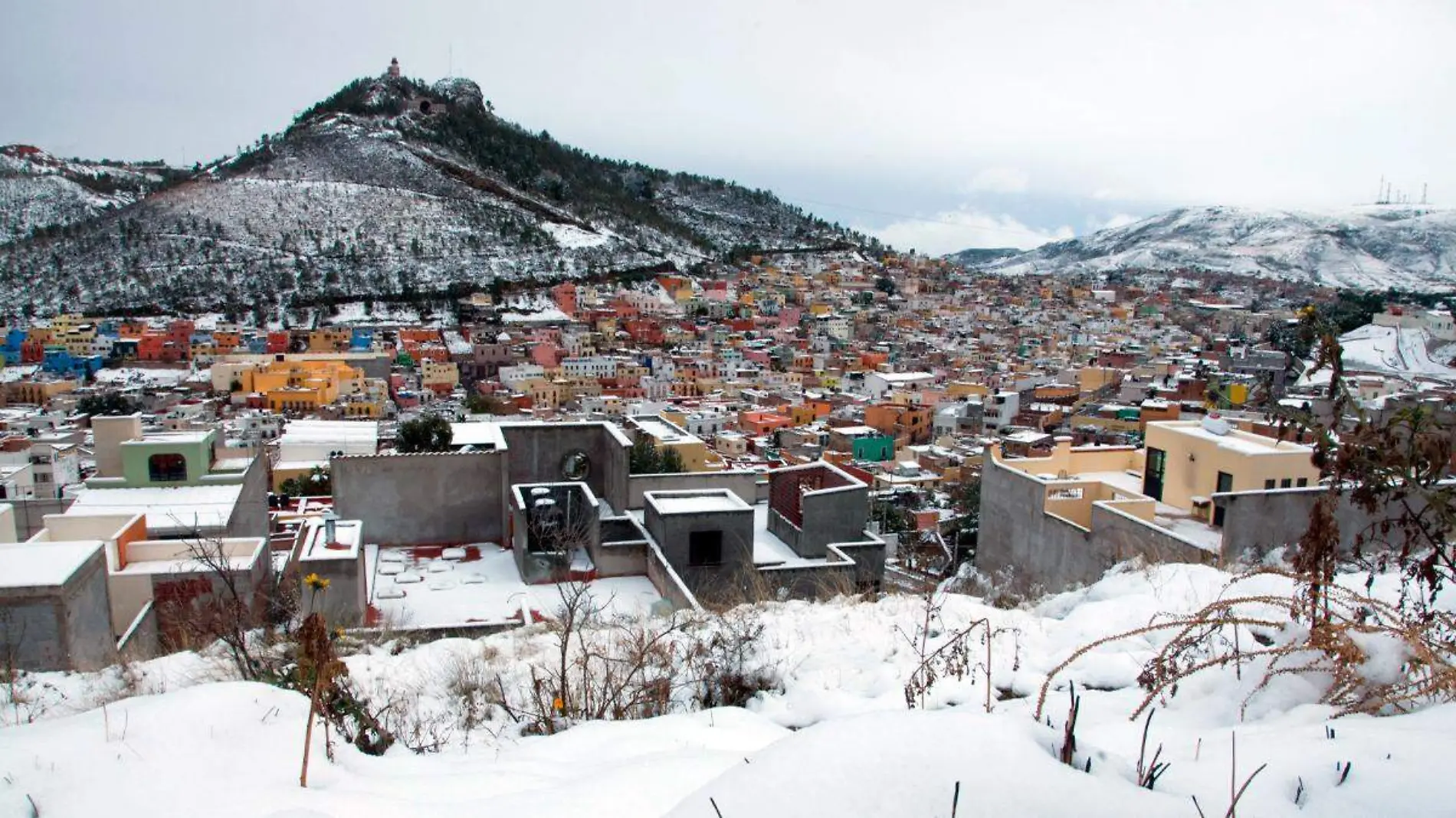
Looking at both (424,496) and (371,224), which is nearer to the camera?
(424,496)

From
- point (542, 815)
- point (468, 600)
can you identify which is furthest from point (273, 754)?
point (468, 600)

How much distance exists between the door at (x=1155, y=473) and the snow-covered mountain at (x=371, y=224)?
6065cm

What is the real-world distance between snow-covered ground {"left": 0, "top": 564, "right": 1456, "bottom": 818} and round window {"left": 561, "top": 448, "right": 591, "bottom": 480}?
6555 millimetres

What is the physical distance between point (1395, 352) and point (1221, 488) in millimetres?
51320

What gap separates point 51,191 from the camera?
292ft

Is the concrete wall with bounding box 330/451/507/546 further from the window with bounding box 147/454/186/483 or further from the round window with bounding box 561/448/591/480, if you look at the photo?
the window with bounding box 147/454/186/483

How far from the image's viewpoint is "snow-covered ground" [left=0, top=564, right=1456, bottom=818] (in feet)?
4.29

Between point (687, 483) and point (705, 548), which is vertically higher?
point (687, 483)

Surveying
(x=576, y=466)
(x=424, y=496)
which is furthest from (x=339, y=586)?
(x=576, y=466)

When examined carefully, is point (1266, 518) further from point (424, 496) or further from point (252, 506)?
point (252, 506)

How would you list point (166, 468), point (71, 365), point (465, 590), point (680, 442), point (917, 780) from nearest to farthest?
point (917, 780) → point (465, 590) → point (166, 468) → point (680, 442) → point (71, 365)

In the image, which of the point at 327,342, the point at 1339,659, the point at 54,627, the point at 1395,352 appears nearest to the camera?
the point at 1339,659

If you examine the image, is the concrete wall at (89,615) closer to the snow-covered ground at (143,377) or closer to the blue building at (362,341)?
the snow-covered ground at (143,377)

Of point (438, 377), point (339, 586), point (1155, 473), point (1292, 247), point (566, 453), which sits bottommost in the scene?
point (438, 377)
